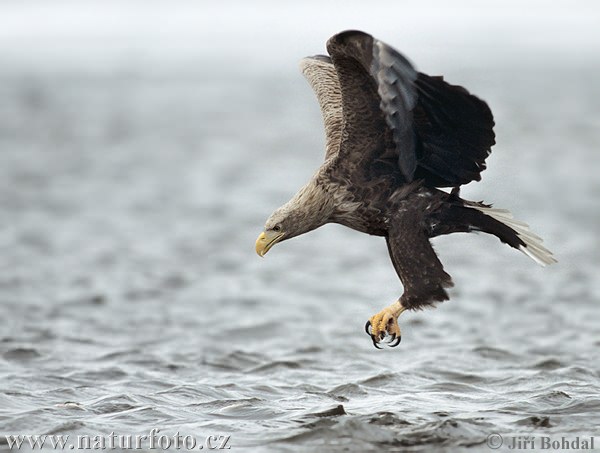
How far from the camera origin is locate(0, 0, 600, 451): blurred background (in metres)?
6.89

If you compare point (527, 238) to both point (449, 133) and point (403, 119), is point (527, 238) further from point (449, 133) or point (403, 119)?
point (403, 119)

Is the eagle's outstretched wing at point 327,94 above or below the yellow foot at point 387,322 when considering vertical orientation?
above

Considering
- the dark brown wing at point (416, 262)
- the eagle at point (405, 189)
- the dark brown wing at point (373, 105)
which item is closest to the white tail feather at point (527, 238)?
the eagle at point (405, 189)

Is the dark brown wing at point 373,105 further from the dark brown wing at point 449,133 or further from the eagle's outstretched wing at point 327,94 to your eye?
the eagle's outstretched wing at point 327,94

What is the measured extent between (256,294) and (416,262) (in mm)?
4371

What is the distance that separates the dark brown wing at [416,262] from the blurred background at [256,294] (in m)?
0.65

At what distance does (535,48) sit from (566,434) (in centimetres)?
3295

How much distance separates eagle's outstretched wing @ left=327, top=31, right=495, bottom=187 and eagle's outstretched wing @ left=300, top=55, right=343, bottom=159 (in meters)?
0.38

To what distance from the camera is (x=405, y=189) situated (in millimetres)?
6738

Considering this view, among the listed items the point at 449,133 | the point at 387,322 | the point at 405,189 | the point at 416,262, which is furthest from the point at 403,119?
the point at 387,322

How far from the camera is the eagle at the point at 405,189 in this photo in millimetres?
6461

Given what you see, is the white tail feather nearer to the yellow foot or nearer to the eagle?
the eagle

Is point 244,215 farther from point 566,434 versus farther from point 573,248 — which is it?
point 566,434

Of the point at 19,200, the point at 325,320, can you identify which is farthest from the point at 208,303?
the point at 19,200
